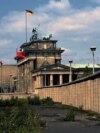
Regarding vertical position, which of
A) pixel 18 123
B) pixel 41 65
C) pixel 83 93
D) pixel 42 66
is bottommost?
pixel 18 123

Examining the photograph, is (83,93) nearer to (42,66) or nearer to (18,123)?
(18,123)

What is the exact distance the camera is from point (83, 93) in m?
51.5

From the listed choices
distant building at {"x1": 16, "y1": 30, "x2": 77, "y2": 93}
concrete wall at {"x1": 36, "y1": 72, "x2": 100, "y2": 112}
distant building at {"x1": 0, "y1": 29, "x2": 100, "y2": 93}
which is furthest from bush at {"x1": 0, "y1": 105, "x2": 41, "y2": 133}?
distant building at {"x1": 16, "y1": 30, "x2": 77, "y2": 93}

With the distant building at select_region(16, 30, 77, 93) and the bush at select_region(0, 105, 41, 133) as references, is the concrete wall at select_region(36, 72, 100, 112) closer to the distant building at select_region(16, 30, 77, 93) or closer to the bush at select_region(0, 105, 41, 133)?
the bush at select_region(0, 105, 41, 133)

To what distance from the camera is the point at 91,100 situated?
153 feet

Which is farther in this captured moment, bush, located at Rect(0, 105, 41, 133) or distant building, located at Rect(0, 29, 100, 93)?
distant building, located at Rect(0, 29, 100, 93)

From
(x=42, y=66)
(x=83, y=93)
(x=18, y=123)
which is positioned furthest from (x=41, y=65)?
(x=18, y=123)

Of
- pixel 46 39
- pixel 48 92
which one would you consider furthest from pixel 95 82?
pixel 46 39

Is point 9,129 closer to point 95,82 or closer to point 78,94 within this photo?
point 95,82

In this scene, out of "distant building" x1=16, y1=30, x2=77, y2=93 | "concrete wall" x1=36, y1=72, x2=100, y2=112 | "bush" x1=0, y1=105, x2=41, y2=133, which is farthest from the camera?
"distant building" x1=16, y1=30, x2=77, y2=93

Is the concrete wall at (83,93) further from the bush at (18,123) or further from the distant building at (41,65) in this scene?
the distant building at (41,65)

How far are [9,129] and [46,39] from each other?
A: 171639 mm

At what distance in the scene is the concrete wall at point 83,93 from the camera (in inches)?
1734

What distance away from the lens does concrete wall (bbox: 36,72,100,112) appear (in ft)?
145
